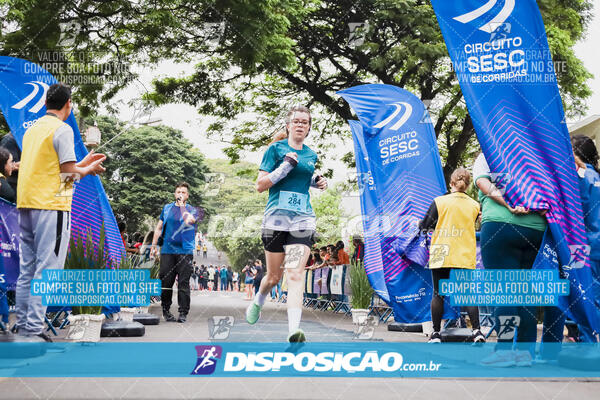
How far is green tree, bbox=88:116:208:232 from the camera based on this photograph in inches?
853

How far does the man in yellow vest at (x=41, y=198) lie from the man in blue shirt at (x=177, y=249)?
4264 millimetres

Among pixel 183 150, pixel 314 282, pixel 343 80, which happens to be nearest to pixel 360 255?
pixel 314 282

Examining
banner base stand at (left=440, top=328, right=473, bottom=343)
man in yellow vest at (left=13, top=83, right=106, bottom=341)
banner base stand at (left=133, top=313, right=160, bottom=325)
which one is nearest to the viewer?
man in yellow vest at (left=13, top=83, right=106, bottom=341)

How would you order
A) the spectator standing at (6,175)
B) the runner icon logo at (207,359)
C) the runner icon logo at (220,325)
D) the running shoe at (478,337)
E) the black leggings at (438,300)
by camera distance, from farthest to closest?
the black leggings at (438,300), the running shoe at (478,337), the spectator standing at (6,175), the runner icon logo at (220,325), the runner icon logo at (207,359)

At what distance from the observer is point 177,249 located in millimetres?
9047

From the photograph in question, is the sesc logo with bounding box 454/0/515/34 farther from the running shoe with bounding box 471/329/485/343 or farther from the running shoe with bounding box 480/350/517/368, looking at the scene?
the running shoe with bounding box 471/329/485/343

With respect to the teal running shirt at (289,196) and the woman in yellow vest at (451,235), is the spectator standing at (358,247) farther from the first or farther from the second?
the teal running shirt at (289,196)

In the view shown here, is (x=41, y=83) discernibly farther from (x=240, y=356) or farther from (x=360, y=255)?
(x=360, y=255)

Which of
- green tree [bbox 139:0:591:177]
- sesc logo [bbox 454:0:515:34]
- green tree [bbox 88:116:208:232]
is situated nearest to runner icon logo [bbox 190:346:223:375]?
sesc logo [bbox 454:0:515:34]

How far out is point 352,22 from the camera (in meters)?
16.5

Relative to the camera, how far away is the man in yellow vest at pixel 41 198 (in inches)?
179

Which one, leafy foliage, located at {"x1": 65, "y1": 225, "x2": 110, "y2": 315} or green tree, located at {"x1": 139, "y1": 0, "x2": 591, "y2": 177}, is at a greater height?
green tree, located at {"x1": 139, "y1": 0, "x2": 591, "y2": 177}

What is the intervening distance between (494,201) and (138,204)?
17613 millimetres

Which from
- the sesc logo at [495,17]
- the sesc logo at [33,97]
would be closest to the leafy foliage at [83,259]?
the sesc logo at [33,97]
